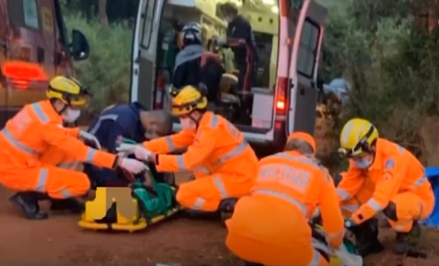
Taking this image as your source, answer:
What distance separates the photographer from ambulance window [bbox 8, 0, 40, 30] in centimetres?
853

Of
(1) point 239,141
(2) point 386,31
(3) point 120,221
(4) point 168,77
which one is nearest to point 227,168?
(1) point 239,141

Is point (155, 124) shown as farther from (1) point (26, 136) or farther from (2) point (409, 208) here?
(2) point (409, 208)

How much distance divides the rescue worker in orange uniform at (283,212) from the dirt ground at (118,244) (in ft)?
3.47

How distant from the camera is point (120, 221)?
6.67 m

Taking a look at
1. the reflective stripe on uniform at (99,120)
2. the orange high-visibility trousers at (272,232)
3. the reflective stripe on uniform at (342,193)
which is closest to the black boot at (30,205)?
the reflective stripe on uniform at (99,120)

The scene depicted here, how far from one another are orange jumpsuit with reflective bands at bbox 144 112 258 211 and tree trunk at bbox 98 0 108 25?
42.1 feet

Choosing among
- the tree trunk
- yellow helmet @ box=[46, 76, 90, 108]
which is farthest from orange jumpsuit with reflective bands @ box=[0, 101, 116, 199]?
the tree trunk

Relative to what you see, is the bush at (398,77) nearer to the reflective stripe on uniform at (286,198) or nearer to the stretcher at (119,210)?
the stretcher at (119,210)

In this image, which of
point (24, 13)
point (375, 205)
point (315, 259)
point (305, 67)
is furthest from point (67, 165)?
point (305, 67)

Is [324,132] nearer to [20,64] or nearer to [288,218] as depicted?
[20,64]

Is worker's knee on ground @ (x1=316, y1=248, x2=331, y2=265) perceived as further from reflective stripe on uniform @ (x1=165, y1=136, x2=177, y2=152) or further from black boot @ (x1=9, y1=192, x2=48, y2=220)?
black boot @ (x1=9, y1=192, x2=48, y2=220)

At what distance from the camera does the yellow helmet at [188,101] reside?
6.92 metres

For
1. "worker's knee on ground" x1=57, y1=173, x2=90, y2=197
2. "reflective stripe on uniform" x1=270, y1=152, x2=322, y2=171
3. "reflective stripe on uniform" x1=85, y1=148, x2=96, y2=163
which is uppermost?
"reflective stripe on uniform" x1=270, y1=152, x2=322, y2=171

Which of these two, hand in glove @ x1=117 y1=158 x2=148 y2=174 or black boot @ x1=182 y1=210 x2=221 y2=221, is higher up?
hand in glove @ x1=117 y1=158 x2=148 y2=174
